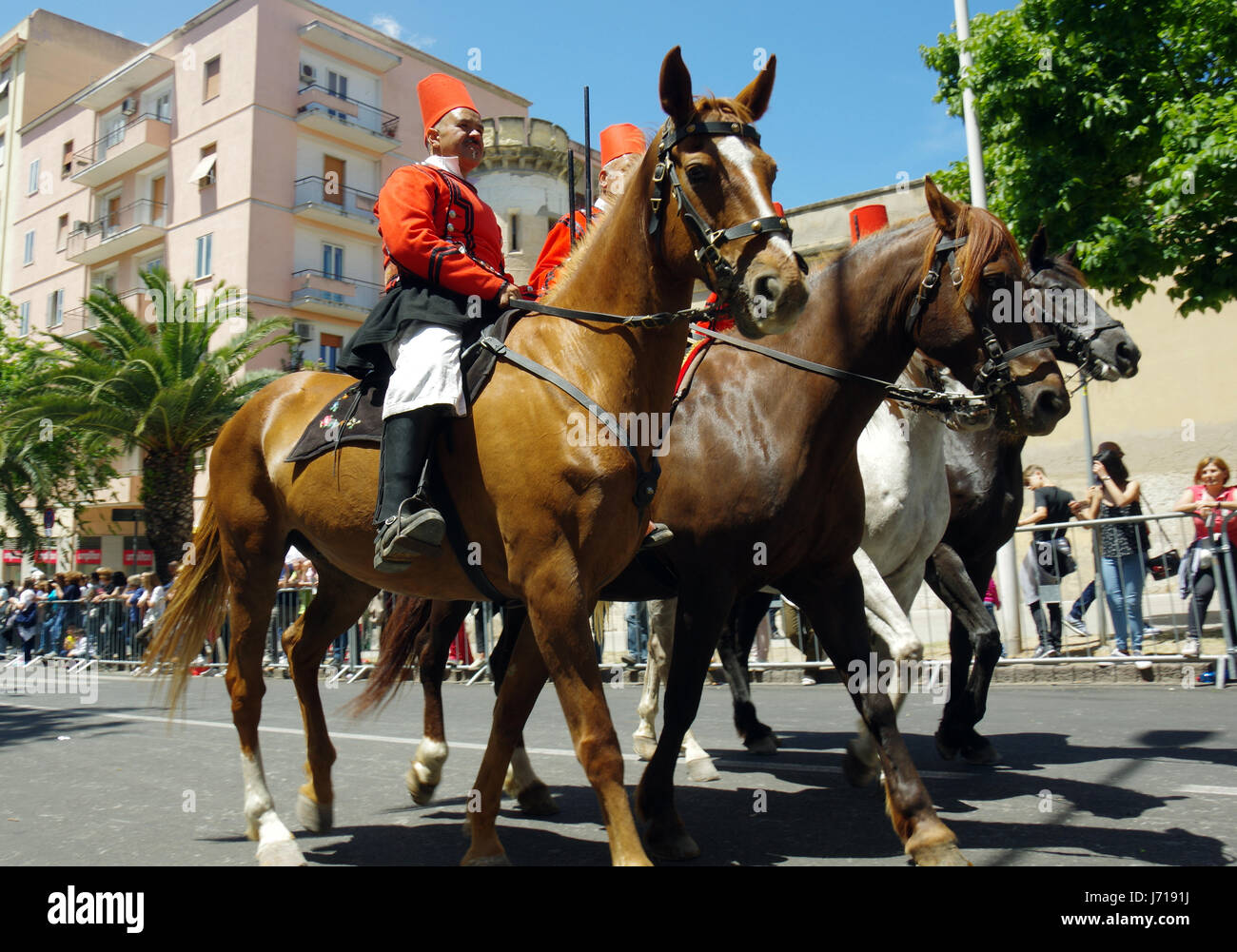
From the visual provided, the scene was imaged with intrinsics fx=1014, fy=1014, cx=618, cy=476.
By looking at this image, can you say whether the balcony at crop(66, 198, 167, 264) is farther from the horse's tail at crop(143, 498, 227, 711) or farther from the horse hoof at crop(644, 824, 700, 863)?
the horse hoof at crop(644, 824, 700, 863)

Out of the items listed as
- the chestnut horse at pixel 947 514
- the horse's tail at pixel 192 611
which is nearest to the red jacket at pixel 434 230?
the horse's tail at pixel 192 611

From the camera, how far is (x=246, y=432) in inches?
197

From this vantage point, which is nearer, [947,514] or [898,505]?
[898,505]

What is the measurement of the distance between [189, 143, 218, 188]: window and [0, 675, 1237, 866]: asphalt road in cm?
3146

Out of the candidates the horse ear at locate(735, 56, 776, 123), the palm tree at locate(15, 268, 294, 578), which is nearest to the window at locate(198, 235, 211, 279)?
the palm tree at locate(15, 268, 294, 578)

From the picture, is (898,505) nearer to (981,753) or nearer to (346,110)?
(981,753)

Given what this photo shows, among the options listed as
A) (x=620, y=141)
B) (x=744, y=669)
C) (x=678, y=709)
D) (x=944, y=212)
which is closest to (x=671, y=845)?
(x=678, y=709)

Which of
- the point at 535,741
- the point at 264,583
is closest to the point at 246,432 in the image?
the point at 264,583

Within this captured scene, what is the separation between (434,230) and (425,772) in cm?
280

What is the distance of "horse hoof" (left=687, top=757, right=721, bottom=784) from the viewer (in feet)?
19.0

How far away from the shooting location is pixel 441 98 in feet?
15.1

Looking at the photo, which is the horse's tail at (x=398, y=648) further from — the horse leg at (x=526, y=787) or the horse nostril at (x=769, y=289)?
the horse nostril at (x=769, y=289)

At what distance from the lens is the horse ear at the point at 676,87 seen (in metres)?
3.46
